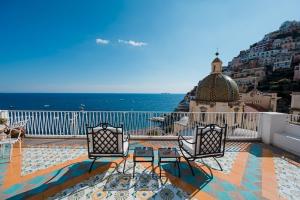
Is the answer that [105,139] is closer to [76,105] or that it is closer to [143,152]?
[143,152]

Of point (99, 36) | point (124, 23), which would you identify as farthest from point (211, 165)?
point (99, 36)

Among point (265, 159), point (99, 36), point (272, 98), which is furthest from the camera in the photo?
point (272, 98)

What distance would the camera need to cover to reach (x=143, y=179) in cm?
322

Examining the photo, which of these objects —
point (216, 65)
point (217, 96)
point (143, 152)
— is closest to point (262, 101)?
point (216, 65)

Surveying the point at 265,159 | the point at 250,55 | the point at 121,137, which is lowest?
the point at 265,159

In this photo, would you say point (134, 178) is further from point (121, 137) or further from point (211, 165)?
point (211, 165)

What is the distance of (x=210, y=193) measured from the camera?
281cm

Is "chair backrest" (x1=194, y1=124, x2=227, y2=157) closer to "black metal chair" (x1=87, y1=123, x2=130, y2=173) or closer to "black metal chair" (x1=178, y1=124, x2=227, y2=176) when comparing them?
"black metal chair" (x1=178, y1=124, x2=227, y2=176)

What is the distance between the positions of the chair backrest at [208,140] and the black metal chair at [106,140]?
1.61 m

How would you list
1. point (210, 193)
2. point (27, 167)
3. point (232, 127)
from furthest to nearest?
1. point (232, 127)
2. point (27, 167)
3. point (210, 193)

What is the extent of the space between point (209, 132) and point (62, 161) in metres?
3.64

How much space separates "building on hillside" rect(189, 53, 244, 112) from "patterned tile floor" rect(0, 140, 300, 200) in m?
10.2

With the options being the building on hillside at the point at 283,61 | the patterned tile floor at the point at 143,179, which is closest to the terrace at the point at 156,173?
the patterned tile floor at the point at 143,179

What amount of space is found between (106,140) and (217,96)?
528 inches
